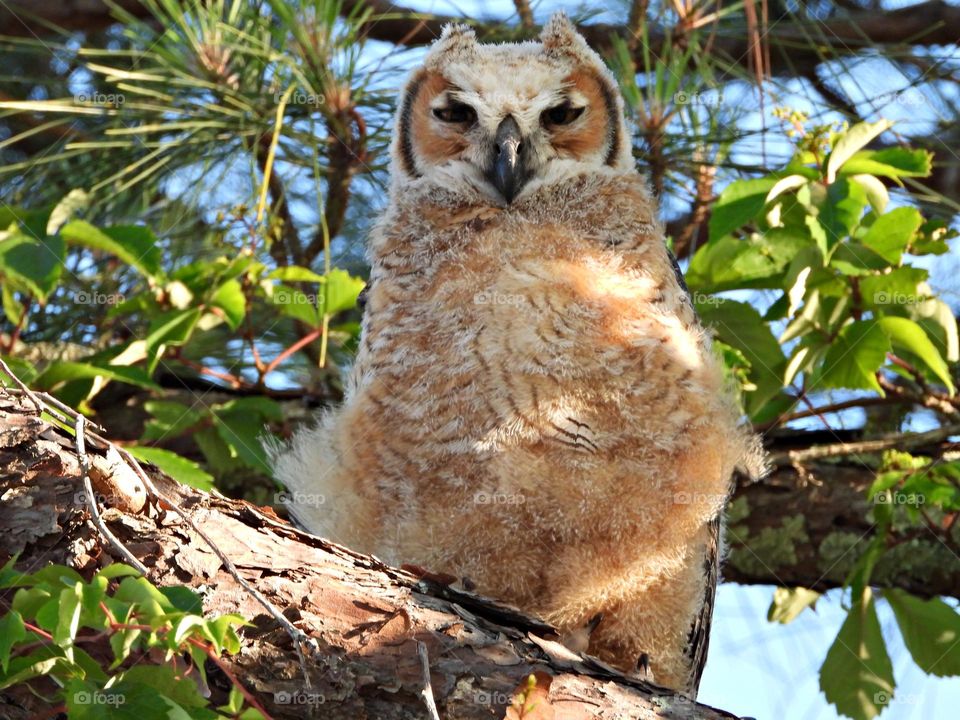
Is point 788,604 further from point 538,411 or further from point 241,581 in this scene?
point 241,581

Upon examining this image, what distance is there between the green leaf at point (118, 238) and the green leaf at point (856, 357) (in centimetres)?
214

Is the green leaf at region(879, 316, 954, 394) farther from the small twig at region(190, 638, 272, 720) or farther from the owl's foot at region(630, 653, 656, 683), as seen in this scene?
the small twig at region(190, 638, 272, 720)

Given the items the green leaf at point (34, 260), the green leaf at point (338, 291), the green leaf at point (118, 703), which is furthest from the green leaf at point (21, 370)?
the green leaf at point (118, 703)

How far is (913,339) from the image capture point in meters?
3.27

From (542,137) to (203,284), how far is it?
123cm

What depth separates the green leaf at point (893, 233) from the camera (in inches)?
133

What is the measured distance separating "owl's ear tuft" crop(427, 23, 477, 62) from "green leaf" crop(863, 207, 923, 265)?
1.39 meters

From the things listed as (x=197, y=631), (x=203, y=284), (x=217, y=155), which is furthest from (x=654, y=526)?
(x=217, y=155)

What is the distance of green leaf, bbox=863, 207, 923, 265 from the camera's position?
338 centimetres

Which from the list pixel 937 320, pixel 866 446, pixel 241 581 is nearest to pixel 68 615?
pixel 241 581

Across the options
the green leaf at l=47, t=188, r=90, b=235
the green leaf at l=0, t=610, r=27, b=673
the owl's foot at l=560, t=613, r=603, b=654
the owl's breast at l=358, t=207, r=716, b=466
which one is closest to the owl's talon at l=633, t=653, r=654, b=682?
the owl's foot at l=560, t=613, r=603, b=654

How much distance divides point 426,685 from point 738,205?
1831 millimetres

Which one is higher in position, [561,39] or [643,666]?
[561,39]

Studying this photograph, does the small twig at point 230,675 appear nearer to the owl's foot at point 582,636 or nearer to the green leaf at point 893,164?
the owl's foot at point 582,636
